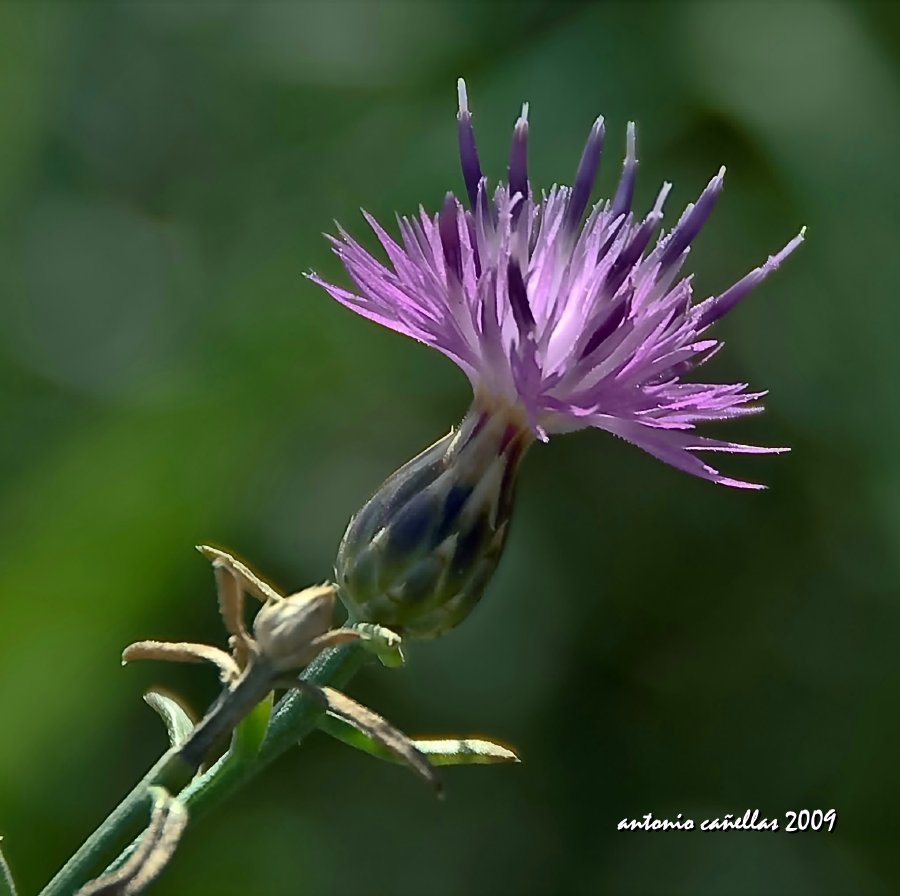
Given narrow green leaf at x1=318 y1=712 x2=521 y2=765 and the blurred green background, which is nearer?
narrow green leaf at x1=318 y1=712 x2=521 y2=765

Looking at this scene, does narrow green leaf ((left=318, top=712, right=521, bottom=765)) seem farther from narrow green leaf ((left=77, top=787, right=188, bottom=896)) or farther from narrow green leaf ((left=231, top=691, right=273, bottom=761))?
narrow green leaf ((left=77, top=787, right=188, bottom=896))

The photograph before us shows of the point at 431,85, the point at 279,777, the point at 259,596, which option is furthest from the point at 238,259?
the point at 259,596

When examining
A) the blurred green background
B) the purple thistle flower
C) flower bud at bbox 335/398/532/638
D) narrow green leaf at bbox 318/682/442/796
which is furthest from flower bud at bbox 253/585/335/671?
the blurred green background

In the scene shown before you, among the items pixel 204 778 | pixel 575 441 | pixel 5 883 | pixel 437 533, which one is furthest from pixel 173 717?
pixel 575 441

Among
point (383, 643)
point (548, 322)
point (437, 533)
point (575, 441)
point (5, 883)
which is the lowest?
point (5, 883)

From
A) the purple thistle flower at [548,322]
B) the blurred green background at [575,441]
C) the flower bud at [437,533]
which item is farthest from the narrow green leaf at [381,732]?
the blurred green background at [575,441]

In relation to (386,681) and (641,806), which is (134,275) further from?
(641,806)

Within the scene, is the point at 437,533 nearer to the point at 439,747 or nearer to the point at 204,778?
the point at 439,747

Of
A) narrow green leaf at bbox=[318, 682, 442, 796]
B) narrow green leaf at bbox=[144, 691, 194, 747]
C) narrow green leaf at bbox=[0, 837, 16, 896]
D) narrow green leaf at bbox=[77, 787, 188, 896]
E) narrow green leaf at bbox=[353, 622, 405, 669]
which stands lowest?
narrow green leaf at bbox=[0, 837, 16, 896]
